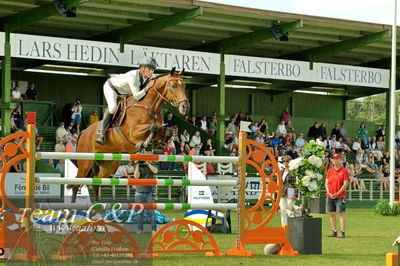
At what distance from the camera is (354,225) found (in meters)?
19.0

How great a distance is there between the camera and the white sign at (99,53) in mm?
23484

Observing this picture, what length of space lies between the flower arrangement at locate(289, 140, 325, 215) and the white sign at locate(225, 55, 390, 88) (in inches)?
631

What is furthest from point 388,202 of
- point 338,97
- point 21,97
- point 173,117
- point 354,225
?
point 338,97

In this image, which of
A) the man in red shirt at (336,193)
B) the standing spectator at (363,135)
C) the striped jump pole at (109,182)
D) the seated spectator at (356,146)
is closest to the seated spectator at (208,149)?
the seated spectator at (356,146)

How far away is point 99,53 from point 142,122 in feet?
45.9

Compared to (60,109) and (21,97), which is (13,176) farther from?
(60,109)

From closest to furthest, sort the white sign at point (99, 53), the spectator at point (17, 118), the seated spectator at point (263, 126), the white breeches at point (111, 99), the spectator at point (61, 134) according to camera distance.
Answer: the white breeches at point (111, 99) → the white sign at point (99, 53) → the spectator at point (17, 118) → the spectator at point (61, 134) → the seated spectator at point (263, 126)

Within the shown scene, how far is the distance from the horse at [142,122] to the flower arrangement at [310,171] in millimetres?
2284

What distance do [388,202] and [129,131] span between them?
14.6 metres

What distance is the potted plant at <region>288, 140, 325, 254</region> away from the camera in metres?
11.9

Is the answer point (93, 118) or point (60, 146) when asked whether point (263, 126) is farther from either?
point (60, 146)

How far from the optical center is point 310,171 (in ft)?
40.1

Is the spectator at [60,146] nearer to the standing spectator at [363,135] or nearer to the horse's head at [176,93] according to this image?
the horse's head at [176,93]

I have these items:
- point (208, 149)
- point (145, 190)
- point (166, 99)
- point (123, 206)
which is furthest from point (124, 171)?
point (123, 206)
